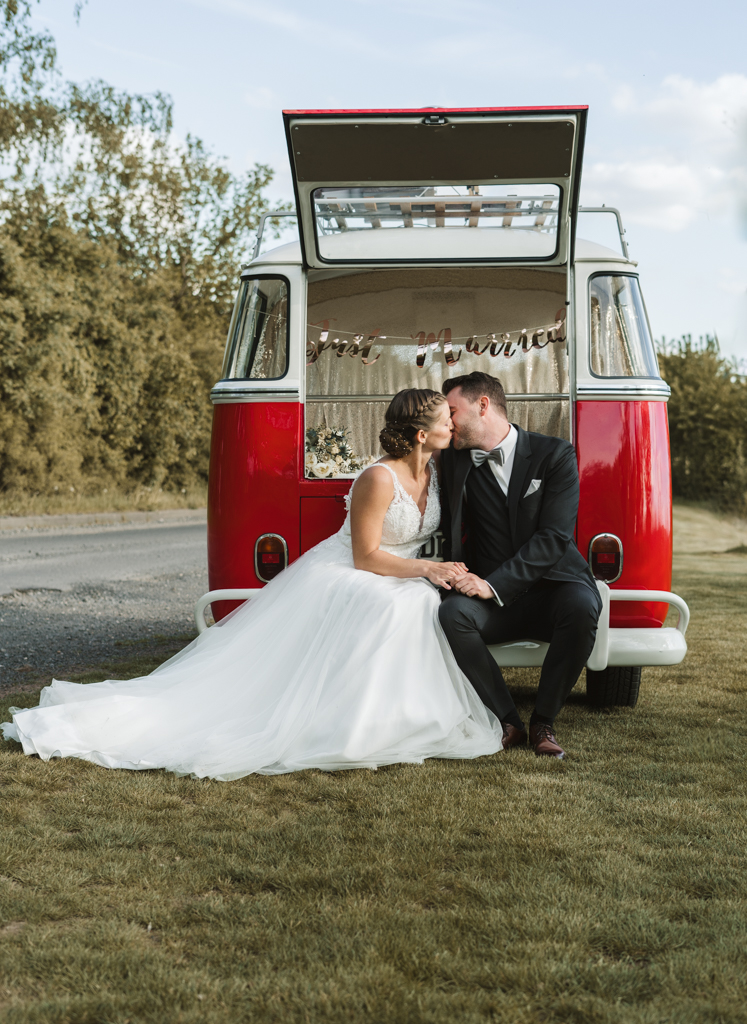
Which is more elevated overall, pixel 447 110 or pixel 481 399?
pixel 447 110

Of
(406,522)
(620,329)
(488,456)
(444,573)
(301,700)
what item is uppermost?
(620,329)

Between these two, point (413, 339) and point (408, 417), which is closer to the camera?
point (408, 417)

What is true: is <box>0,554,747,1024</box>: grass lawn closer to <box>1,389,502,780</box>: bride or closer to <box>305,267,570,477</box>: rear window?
<box>1,389,502,780</box>: bride

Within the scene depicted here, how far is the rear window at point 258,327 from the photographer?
17.8 feet

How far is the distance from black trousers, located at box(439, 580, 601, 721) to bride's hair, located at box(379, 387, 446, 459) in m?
0.77

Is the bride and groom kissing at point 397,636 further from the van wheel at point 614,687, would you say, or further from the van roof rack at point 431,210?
the van roof rack at point 431,210

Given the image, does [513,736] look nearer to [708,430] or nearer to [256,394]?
[256,394]

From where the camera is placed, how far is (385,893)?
284cm

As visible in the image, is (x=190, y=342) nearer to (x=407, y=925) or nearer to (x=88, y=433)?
(x=88, y=433)

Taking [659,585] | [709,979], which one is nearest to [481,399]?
[659,585]

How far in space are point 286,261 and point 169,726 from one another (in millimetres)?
2597

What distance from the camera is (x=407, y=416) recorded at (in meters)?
4.68

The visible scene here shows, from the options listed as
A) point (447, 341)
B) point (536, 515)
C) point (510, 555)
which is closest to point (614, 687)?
point (510, 555)

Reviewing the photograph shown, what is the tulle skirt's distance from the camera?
4105 mm
